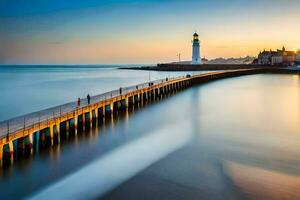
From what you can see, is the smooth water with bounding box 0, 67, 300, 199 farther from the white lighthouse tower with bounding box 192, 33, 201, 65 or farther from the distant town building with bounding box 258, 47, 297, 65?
the distant town building with bounding box 258, 47, 297, 65

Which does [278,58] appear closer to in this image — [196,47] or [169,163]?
[196,47]

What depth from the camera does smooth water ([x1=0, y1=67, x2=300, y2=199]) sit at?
11164 mm

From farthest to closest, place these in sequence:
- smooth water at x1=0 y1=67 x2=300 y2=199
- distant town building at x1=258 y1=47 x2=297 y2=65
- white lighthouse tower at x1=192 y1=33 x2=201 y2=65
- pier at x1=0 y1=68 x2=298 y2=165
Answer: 1. distant town building at x1=258 y1=47 x2=297 y2=65
2. white lighthouse tower at x1=192 y1=33 x2=201 y2=65
3. pier at x1=0 y1=68 x2=298 y2=165
4. smooth water at x1=0 y1=67 x2=300 y2=199

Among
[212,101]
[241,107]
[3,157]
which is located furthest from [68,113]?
[212,101]

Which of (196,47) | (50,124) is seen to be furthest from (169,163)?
→ (196,47)

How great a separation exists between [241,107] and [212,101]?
4.98m

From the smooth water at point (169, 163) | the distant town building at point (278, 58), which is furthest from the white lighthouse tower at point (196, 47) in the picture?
the smooth water at point (169, 163)

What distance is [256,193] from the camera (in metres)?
10.8

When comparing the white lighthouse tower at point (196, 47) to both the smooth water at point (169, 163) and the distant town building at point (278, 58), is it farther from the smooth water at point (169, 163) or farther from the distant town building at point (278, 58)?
the smooth water at point (169, 163)

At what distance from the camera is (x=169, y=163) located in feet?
46.3

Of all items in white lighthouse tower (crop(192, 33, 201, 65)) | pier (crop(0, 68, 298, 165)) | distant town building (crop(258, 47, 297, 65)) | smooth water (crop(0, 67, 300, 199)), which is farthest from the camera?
distant town building (crop(258, 47, 297, 65))

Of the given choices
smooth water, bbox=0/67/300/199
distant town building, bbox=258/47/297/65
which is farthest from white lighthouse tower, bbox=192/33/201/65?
smooth water, bbox=0/67/300/199

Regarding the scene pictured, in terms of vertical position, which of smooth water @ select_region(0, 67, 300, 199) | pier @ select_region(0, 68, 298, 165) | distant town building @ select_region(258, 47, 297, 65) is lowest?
smooth water @ select_region(0, 67, 300, 199)

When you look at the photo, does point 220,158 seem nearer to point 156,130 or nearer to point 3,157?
point 156,130
